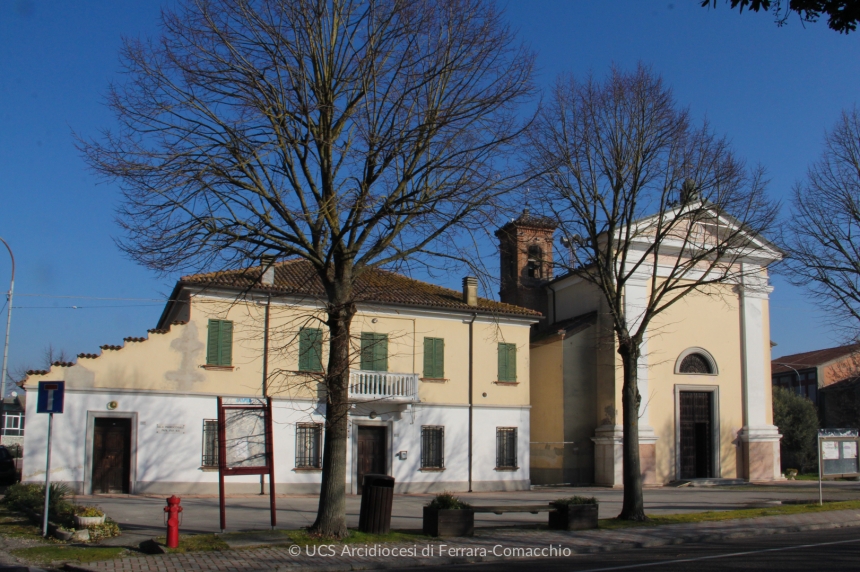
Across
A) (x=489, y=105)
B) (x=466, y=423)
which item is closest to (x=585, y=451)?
(x=466, y=423)

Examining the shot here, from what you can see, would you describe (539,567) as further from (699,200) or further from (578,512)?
(699,200)

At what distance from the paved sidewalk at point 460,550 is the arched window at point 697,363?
1569 centimetres

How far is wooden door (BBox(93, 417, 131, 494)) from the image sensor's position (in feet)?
76.7

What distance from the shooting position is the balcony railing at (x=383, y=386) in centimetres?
2606

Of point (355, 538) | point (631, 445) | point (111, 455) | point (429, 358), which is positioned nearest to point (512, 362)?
point (429, 358)

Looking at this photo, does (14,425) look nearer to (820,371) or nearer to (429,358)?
(429,358)

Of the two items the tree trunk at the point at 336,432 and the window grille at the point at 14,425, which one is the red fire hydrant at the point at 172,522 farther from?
the window grille at the point at 14,425

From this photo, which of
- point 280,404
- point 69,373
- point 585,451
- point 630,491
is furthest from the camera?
point 585,451

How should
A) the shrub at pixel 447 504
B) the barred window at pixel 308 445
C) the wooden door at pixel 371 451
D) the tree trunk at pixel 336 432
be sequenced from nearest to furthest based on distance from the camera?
the tree trunk at pixel 336 432, the shrub at pixel 447 504, the barred window at pixel 308 445, the wooden door at pixel 371 451

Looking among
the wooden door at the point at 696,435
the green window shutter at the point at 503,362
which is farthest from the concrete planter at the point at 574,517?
the wooden door at the point at 696,435

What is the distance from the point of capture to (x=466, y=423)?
93.2 ft

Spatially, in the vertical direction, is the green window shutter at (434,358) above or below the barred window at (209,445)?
above

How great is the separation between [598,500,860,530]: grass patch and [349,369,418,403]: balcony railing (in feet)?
33.9

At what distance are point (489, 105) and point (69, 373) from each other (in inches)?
643
